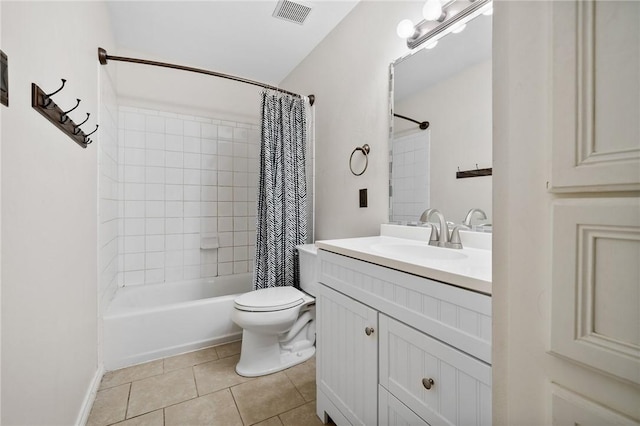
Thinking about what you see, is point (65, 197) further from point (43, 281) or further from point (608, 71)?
point (608, 71)

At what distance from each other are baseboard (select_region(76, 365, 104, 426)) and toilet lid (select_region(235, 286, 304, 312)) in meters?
0.79

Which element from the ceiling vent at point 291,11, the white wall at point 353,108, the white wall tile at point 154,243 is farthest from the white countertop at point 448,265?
the white wall tile at point 154,243

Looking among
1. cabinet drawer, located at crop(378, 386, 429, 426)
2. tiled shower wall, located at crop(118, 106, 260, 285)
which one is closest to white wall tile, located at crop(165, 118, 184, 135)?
tiled shower wall, located at crop(118, 106, 260, 285)

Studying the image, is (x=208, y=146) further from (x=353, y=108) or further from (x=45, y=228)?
(x=45, y=228)

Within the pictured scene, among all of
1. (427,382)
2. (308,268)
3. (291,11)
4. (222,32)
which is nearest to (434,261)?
(427,382)

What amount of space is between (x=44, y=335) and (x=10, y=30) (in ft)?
2.92

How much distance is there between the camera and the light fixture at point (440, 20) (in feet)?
4.02

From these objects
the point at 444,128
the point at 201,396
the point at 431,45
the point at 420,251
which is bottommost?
the point at 201,396

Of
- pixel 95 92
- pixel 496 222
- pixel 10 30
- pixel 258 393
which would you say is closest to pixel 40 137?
pixel 10 30

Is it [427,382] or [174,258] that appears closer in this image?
[427,382]

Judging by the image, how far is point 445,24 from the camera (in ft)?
4.34

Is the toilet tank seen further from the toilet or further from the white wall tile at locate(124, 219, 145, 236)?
the white wall tile at locate(124, 219, 145, 236)

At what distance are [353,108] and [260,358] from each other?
175cm

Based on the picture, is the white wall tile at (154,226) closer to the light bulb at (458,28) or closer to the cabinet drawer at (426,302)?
the cabinet drawer at (426,302)
